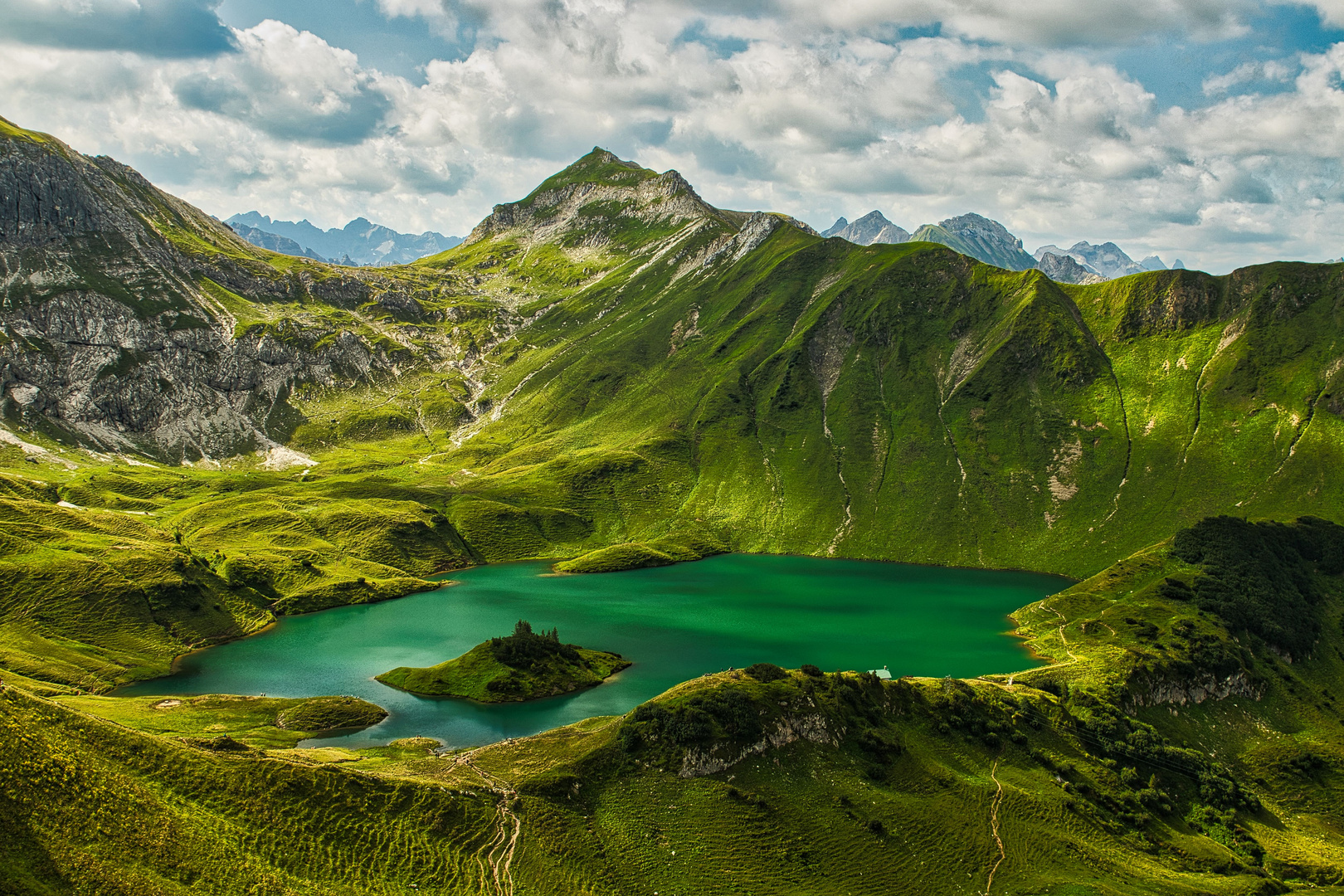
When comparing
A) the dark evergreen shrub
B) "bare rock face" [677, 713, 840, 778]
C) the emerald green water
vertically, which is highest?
the dark evergreen shrub

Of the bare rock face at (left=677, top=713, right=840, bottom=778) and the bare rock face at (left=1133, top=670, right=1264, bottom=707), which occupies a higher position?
the bare rock face at (left=1133, top=670, right=1264, bottom=707)

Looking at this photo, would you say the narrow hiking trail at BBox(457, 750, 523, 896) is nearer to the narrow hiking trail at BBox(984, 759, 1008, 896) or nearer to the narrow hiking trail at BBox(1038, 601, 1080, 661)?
the narrow hiking trail at BBox(984, 759, 1008, 896)

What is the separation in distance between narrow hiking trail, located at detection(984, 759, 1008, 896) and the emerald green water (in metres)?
36.4

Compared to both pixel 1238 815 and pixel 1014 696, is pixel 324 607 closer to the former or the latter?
pixel 1014 696

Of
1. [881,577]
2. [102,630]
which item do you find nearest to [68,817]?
[102,630]

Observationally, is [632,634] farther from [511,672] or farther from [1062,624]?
[1062,624]

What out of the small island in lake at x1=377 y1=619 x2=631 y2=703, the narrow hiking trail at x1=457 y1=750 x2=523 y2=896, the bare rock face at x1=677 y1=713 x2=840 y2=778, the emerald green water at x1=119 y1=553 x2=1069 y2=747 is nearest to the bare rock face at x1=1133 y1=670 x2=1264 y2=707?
the emerald green water at x1=119 y1=553 x2=1069 y2=747

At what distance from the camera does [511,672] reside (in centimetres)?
11356

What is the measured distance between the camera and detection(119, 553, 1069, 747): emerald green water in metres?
108

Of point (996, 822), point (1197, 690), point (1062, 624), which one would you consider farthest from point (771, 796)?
point (1062, 624)

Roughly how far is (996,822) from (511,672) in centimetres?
6766

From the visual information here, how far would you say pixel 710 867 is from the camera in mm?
64875

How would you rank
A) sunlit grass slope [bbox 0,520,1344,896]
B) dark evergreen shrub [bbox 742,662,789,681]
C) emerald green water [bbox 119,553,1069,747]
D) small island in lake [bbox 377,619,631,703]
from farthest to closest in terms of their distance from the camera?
1. small island in lake [bbox 377,619,631,703]
2. emerald green water [bbox 119,553,1069,747]
3. dark evergreen shrub [bbox 742,662,789,681]
4. sunlit grass slope [bbox 0,520,1344,896]

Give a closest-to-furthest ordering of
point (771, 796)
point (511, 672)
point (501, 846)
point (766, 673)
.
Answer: point (501, 846) < point (771, 796) < point (766, 673) < point (511, 672)
